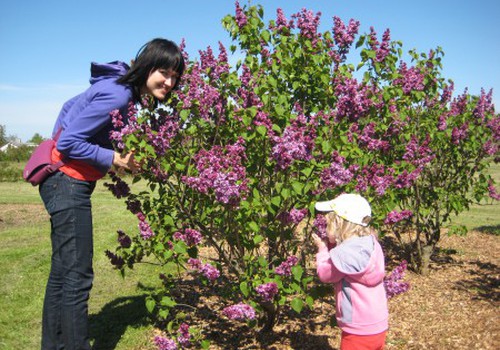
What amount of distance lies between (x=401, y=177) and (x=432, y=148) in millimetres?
1579

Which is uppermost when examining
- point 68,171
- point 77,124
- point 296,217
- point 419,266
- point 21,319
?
point 77,124

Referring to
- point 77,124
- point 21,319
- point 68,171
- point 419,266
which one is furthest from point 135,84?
point 419,266

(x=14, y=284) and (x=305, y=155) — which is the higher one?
(x=305, y=155)

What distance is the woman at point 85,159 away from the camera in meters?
2.83

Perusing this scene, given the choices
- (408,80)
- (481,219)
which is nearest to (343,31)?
(408,80)

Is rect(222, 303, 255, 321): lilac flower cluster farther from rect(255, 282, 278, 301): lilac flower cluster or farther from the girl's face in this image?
the girl's face

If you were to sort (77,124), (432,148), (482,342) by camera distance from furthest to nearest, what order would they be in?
(432,148) → (482,342) → (77,124)

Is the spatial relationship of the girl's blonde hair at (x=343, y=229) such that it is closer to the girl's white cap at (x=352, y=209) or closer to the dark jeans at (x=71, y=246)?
the girl's white cap at (x=352, y=209)

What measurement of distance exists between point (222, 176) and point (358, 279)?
107 cm

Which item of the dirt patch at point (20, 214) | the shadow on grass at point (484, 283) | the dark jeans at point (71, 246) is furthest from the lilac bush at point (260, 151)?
the dirt patch at point (20, 214)

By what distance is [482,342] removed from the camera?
3.87 m

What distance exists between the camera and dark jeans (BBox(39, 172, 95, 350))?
2.91 metres

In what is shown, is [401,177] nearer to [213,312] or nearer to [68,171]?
[213,312]

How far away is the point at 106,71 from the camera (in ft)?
9.95
